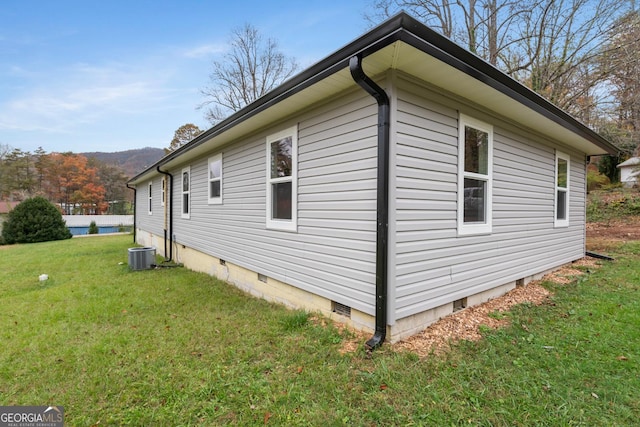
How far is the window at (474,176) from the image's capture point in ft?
11.7

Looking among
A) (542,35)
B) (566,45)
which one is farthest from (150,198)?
(566,45)

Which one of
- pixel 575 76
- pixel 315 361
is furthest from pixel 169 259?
pixel 575 76

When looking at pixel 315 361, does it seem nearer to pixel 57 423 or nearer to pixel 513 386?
pixel 513 386

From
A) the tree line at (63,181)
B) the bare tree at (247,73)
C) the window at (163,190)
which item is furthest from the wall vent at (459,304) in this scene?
the tree line at (63,181)

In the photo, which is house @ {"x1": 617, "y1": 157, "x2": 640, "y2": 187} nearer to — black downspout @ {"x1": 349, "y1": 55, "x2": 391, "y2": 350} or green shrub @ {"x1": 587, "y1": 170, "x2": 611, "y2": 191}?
green shrub @ {"x1": 587, "y1": 170, "x2": 611, "y2": 191}

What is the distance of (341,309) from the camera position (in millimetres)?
3395

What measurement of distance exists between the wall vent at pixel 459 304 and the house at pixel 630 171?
15079mm

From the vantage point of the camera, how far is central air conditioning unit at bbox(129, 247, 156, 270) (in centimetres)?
749

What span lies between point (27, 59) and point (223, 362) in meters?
13.8

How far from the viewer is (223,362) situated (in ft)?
8.95

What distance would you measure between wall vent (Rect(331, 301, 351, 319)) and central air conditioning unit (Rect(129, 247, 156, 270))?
6252mm

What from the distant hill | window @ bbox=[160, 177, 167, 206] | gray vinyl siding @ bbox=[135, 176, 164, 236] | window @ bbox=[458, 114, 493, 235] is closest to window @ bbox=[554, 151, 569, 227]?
window @ bbox=[458, 114, 493, 235]

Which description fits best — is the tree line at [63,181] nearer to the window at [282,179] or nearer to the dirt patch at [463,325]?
the window at [282,179]

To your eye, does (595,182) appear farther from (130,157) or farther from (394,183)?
(130,157)
